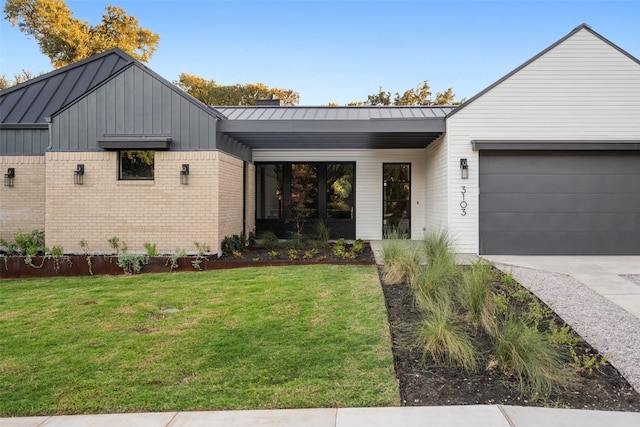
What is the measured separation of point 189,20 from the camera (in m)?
13.3

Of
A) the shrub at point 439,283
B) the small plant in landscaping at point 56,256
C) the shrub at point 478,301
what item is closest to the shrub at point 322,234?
the shrub at point 439,283

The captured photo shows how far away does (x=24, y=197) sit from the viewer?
38.7 ft

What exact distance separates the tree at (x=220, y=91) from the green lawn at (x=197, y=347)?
25.8 metres

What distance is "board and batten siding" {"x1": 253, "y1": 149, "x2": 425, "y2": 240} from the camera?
1418 cm

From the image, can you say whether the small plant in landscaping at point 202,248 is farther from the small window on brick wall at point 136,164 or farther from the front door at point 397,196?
the front door at point 397,196

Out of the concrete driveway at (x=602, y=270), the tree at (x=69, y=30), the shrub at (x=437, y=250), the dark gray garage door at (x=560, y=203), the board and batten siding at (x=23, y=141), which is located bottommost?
the concrete driveway at (x=602, y=270)

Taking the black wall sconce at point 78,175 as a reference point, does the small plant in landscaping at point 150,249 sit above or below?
below

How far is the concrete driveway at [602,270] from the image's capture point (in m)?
6.45

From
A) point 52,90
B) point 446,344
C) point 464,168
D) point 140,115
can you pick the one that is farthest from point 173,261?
point 52,90

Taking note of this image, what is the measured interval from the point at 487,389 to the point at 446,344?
2.03 feet

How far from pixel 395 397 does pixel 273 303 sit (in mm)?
3028

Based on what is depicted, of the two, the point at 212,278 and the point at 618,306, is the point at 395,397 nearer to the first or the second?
the point at 618,306

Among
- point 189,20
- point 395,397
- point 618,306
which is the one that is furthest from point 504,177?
point 189,20

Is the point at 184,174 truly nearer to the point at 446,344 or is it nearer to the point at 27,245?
the point at 27,245
